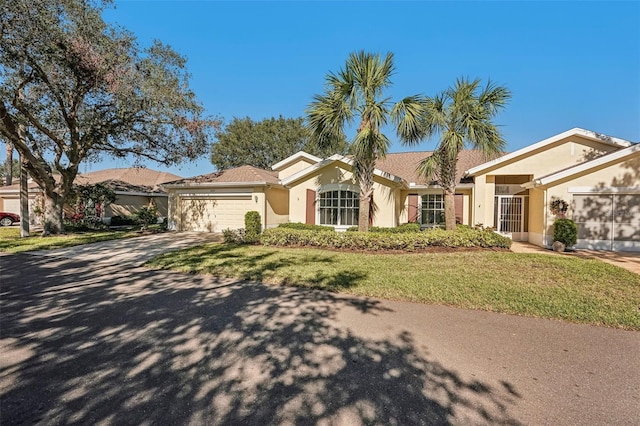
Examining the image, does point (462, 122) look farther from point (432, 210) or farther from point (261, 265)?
point (261, 265)

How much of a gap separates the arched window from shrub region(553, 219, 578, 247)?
25.0 ft

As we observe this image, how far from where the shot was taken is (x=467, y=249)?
1042 centimetres

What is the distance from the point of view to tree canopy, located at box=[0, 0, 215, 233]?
431 inches

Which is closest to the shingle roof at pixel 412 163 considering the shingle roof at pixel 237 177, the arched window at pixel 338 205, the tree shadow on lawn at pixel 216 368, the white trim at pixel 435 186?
the white trim at pixel 435 186

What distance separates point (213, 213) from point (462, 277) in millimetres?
14634

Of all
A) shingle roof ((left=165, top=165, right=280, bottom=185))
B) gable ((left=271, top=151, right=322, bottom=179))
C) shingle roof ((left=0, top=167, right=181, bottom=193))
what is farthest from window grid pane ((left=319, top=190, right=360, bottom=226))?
shingle roof ((left=0, top=167, right=181, bottom=193))

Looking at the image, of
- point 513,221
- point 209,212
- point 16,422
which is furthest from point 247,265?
point 513,221

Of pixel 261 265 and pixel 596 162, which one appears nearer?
pixel 261 265

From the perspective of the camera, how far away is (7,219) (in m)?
21.2

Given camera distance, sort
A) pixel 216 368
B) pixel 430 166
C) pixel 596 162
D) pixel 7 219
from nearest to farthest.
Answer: pixel 216 368 → pixel 596 162 → pixel 430 166 → pixel 7 219

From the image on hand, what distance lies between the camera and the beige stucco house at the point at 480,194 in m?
10.8

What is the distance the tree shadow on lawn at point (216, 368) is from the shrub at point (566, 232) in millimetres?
9194

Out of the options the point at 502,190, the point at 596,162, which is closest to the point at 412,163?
the point at 502,190

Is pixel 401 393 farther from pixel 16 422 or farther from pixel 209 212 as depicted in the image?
pixel 209 212
